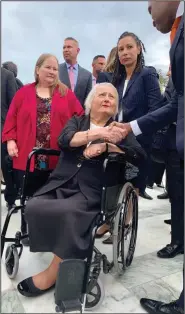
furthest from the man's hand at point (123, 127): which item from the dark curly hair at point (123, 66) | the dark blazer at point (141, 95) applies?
the dark curly hair at point (123, 66)

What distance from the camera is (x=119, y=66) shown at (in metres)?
2.23

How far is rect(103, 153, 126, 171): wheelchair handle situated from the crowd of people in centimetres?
4

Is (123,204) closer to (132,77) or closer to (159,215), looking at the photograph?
(132,77)

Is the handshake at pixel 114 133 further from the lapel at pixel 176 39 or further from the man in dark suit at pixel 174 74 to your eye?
the lapel at pixel 176 39

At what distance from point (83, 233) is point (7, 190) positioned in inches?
62.0

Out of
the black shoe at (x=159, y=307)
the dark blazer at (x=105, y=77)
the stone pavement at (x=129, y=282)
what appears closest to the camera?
the black shoe at (x=159, y=307)

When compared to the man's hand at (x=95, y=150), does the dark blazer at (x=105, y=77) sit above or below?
above

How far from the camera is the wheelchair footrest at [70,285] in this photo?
1308 mm

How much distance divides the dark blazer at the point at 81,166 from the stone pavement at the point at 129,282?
53cm

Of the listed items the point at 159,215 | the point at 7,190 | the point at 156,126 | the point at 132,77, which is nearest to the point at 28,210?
the point at 156,126

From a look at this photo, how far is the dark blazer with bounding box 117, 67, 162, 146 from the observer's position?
6.78 feet

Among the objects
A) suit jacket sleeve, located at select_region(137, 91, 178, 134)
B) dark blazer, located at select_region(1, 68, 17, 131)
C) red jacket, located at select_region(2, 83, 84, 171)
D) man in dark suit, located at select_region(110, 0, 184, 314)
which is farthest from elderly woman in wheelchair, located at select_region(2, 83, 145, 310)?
dark blazer, located at select_region(1, 68, 17, 131)

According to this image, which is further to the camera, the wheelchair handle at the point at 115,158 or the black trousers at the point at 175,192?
the black trousers at the point at 175,192

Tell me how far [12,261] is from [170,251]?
3.47ft
